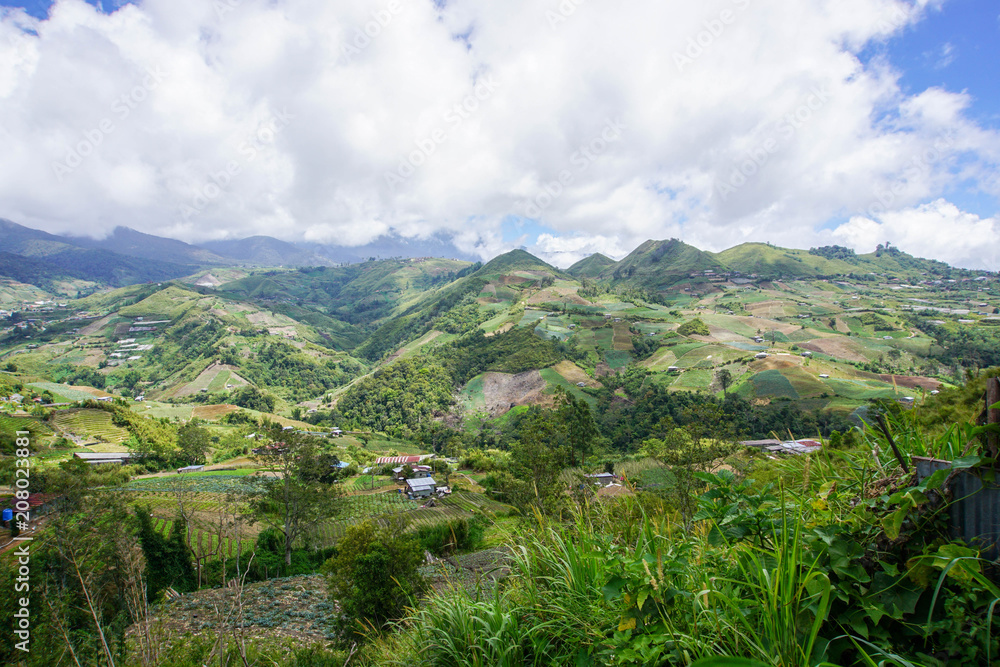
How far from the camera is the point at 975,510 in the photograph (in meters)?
1.75

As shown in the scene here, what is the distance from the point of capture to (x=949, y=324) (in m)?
96.6

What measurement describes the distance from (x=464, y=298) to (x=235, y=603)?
6581 inches

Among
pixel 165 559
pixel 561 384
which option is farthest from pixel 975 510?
pixel 561 384

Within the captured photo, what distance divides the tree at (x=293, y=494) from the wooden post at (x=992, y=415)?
28881 millimetres

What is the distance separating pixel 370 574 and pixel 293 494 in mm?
15328

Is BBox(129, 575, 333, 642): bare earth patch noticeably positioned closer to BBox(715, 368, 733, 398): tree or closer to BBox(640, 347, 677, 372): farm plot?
BBox(715, 368, 733, 398): tree

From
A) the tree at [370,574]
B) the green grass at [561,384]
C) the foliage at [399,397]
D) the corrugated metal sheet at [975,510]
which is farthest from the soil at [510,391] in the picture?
the corrugated metal sheet at [975,510]

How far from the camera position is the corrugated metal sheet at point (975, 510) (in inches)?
67.0

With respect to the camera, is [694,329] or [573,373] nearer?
[573,373]

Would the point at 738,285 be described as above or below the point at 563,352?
above

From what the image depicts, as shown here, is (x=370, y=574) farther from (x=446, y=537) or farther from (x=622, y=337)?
(x=622, y=337)

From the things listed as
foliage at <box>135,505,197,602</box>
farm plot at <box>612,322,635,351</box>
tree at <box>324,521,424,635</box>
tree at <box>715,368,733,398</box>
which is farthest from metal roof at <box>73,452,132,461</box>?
farm plot at <box>612,322,635,351</box>

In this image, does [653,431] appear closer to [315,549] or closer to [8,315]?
[315,549]

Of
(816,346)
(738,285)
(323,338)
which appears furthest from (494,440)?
(323,338)
